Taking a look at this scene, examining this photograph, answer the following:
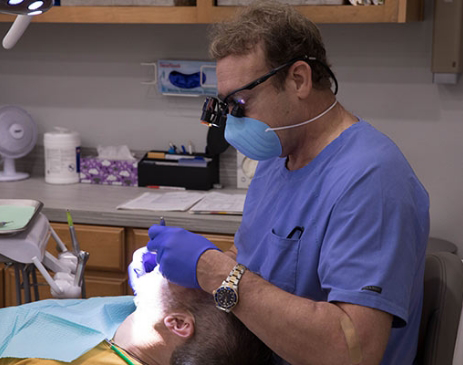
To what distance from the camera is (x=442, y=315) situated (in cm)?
142

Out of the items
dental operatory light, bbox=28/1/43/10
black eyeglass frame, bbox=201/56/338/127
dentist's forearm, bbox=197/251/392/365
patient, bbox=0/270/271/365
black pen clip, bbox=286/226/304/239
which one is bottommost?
patient, bbox=0/270/271/365

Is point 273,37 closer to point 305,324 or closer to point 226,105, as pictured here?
point 226,105

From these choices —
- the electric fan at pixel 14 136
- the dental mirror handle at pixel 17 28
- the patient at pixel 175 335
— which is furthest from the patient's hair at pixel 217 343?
the electric fan at pixel 14 136

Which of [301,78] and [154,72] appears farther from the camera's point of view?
[154,72]

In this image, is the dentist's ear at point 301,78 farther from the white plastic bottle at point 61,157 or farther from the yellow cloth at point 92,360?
the white plastic bottle at point 61,157

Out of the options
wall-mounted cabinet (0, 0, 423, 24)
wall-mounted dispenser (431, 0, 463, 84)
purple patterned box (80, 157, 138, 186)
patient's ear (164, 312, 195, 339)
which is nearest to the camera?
patient's ear (164, 312, 195, 339)

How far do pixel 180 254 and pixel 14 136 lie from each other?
1882mm

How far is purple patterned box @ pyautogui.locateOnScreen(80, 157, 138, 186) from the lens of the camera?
3.04 m

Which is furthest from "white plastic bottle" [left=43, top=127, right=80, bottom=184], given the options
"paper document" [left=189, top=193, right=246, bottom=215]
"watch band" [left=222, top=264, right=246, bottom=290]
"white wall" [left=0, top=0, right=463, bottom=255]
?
"watch band" [left=222, top=264, right=246, bottom=290]

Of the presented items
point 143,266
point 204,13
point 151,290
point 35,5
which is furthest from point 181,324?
point 204,13

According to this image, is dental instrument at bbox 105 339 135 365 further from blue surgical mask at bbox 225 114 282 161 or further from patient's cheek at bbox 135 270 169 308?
blue surgical mask at bbox 225 114 282 161

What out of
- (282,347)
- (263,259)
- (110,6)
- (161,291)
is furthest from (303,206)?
(110,6)

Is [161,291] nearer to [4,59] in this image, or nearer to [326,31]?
[326,31]

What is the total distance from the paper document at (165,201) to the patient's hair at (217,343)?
111 cm
